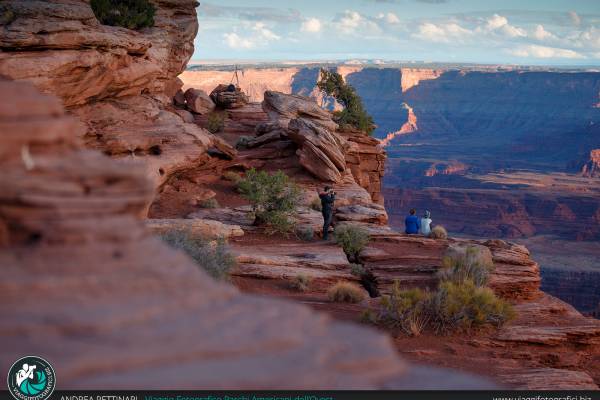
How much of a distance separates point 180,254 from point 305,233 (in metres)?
15.4

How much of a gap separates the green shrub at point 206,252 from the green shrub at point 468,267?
4.74 meters

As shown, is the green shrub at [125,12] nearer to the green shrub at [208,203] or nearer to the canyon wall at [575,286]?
the green shrub at [208,203]

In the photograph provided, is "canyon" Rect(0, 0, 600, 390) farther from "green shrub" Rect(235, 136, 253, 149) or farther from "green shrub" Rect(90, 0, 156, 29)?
"green shrub" Rect(90, 0, 156, 29)

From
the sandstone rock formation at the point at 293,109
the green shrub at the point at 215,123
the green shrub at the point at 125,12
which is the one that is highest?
the green shrub at the point at 125,12

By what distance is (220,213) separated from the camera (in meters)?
21.5

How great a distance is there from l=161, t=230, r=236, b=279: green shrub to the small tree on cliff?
71.8ft

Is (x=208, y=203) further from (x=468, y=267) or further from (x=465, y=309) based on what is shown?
(x=465, y=309)

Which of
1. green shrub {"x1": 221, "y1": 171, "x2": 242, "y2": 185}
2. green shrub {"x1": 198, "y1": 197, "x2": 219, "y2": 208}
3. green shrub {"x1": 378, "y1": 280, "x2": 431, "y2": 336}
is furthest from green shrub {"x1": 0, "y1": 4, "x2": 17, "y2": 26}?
green shrub {"x1": 378, "y1": 280, "x2": 431, "y2": 336}

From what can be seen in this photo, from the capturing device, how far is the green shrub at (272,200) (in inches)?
790

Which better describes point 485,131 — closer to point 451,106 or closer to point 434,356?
point 451,106

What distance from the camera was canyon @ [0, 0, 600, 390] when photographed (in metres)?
3.84

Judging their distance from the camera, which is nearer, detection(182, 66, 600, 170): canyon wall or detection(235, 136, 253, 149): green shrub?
detection(235, 136, 253, 149): green shrub

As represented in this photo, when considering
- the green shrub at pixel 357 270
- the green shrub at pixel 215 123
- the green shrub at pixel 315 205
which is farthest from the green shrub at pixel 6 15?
the green shrub at pixel 215 123

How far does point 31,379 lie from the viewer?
13.2 ft
